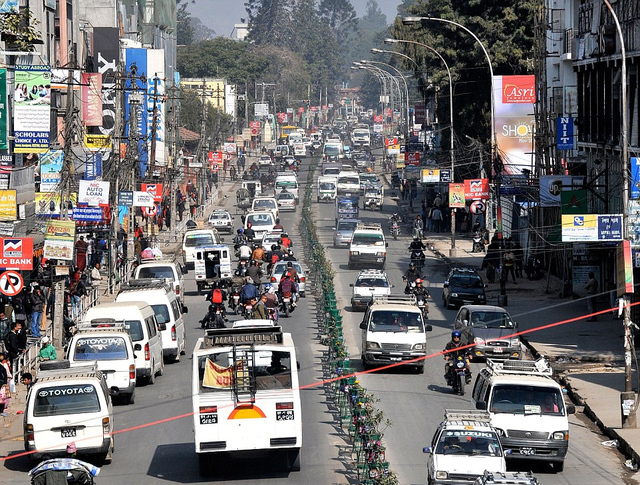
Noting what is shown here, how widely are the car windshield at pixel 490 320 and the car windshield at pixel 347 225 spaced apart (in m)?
30.9

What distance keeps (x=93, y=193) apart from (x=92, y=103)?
60.1 feet

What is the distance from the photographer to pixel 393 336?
2981 cm

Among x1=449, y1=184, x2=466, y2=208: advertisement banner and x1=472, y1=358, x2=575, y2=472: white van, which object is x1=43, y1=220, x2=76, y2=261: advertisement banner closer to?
x1=472, y1=358, x2=575, y2=472: white van

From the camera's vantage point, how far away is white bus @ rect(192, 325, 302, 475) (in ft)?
62.8

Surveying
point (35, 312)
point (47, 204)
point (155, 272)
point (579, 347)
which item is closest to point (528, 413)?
point (579, 347)

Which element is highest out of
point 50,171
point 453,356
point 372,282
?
point 50,171

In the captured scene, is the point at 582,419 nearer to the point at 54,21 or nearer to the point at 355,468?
the point at 355,468

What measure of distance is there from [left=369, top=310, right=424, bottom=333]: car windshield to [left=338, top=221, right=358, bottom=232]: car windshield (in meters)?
33.1

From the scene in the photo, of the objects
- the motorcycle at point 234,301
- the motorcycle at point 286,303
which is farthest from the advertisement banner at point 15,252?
the motorcycle at point 286,303

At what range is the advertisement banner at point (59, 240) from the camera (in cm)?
3278

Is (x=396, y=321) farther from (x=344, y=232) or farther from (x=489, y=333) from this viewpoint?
(x=344, y=232)

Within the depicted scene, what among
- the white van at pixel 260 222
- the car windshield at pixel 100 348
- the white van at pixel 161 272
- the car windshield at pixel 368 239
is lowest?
the car windshield at pixel 100 348

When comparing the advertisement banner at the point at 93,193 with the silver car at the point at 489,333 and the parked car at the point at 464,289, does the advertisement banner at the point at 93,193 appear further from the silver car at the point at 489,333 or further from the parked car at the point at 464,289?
the silver car at the point at 489,333

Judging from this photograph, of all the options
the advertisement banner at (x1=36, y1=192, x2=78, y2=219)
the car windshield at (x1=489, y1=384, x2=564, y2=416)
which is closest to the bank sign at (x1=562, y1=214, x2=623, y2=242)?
the car windshield at (x1=489, y1=384, x2=564, y2=416)
